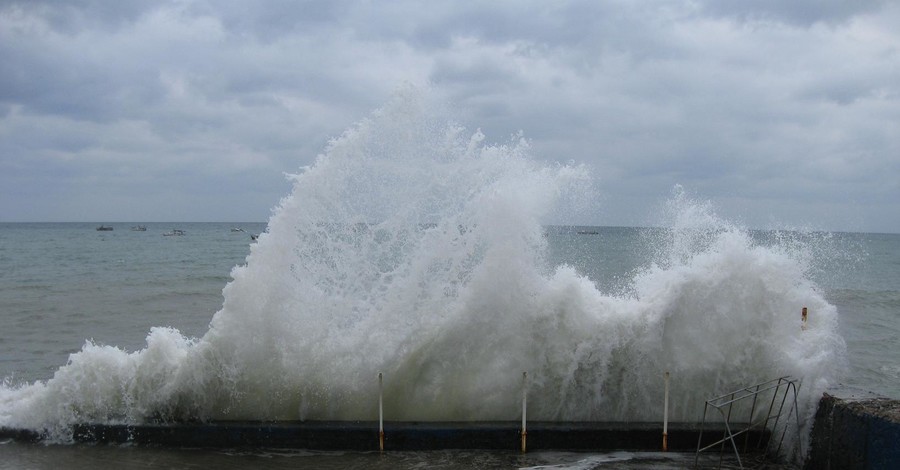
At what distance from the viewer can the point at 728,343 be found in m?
8.77

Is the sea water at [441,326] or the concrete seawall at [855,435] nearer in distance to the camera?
the concrete seawall at [855,435]

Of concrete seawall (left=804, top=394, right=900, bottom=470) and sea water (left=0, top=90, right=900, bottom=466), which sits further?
sea water (left=0, top=90, right=900, bottom=466)

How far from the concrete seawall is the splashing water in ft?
4.65

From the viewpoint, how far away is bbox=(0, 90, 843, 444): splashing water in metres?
8.56

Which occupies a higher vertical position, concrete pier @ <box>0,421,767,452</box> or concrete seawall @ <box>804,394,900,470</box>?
concrete seawall @ <box>804,394,900,470</box>

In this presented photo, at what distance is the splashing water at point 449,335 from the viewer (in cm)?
856

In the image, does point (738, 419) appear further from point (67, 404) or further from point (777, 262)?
point (67, 404)

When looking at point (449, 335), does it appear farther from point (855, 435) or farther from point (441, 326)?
point (855, 435)

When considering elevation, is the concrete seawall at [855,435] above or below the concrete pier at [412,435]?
above

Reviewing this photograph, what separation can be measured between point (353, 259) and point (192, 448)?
9.52 ft

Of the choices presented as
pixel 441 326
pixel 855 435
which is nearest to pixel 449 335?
pixel 441 326

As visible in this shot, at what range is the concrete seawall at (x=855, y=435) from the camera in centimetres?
597

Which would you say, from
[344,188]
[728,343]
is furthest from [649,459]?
[344,188]

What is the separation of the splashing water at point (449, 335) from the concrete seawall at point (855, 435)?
1417 mm
